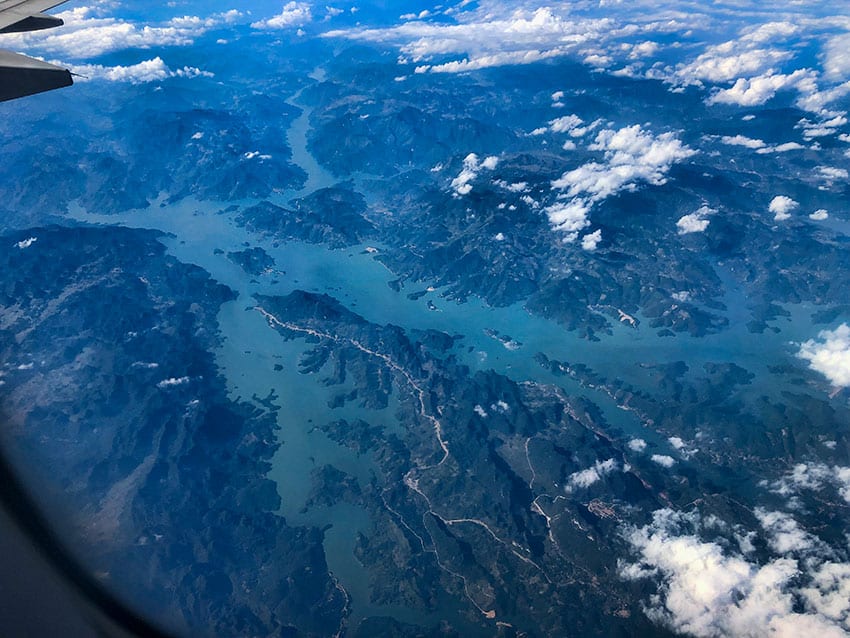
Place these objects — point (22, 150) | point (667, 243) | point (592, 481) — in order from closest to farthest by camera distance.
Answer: point (592, 481) < point (667, 243) < point (22, 150)

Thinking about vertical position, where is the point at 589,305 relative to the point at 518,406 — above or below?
below

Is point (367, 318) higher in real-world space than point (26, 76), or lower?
lower

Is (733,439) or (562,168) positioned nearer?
(733,439)

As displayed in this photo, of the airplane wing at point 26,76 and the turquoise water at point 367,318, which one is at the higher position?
the airplane wing at point 26,76

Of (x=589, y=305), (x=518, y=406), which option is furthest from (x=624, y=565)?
(x=589, y=305)

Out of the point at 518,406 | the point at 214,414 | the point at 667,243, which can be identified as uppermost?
the point at 214,414

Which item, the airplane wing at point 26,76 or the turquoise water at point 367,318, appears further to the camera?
the turquoise water at point 367,318

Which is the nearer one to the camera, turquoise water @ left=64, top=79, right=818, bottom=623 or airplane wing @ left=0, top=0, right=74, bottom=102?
airplane wing @ left=0, top=0, right=74, bottom=102

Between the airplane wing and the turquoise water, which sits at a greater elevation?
the airplane wing

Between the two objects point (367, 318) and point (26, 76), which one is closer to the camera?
point (26, 76)

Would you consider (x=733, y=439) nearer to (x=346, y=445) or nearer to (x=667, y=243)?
(x=346, y=445)

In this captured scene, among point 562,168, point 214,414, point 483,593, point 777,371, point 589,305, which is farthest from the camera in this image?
point 562,168
